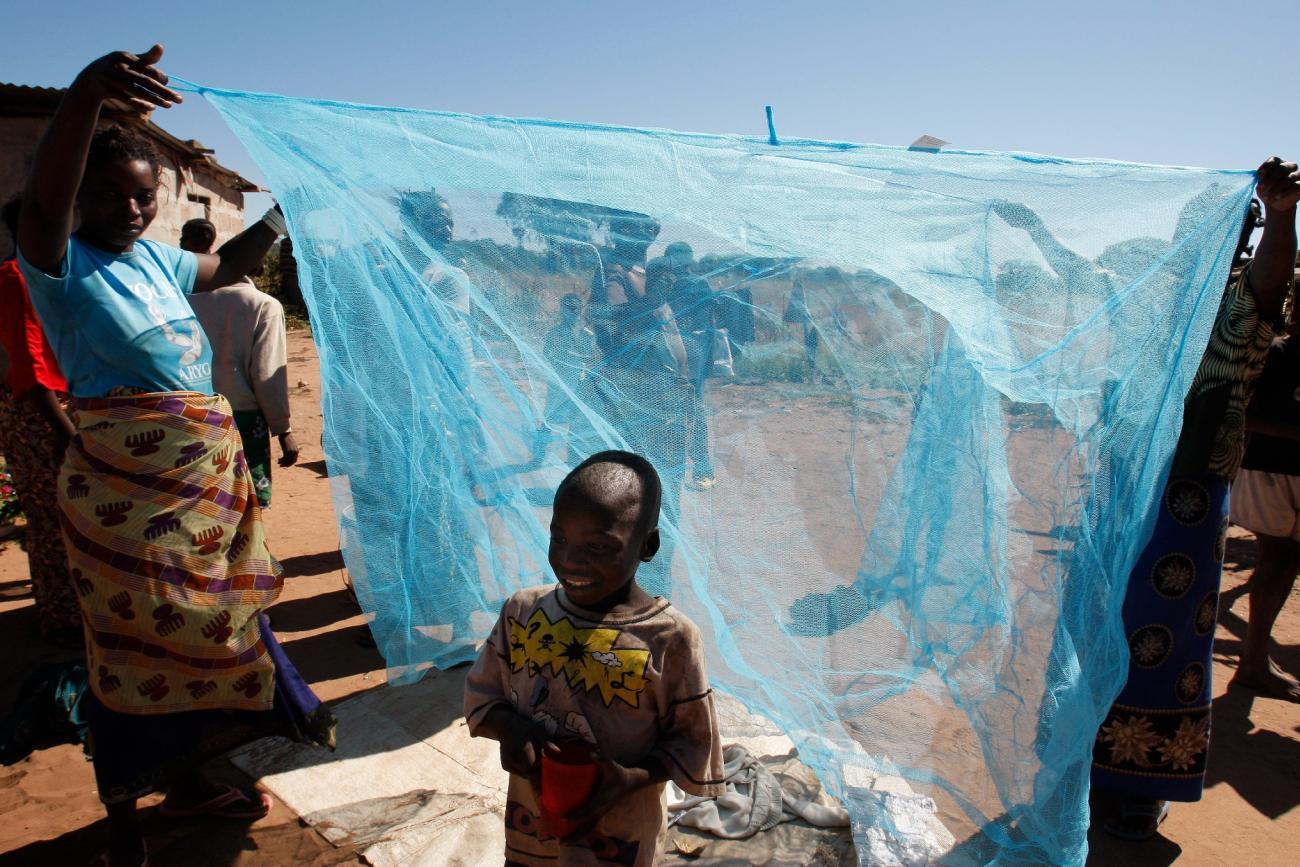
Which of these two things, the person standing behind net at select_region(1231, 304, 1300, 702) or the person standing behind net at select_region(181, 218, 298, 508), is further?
the person standing behind net at select_region(181, 218, 298, 508)

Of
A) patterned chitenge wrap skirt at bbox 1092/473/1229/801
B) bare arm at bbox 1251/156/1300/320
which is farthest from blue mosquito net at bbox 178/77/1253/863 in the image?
patterned chitenge wrap skirt at bbox 1092/473/1229/801

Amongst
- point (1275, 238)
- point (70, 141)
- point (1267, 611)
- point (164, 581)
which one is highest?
point (70, 141)

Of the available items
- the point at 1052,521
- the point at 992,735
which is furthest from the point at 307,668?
the point at 1052,521

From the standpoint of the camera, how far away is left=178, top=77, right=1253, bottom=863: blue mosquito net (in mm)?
2328

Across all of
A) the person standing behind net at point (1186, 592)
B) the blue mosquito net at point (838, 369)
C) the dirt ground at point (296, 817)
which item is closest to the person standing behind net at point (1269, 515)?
the dirt ground at point (296, 817)

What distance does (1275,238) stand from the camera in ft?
7.84

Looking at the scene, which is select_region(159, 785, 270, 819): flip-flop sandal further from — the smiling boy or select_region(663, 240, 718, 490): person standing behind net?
select_region(663, 240, 718, 490): person standing behind net

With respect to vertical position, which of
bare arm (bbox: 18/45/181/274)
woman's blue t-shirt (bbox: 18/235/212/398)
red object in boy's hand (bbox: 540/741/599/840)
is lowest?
red object in boy's hand (bbox: 540/741/599/840)

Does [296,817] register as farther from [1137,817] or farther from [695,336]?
[1137,817]

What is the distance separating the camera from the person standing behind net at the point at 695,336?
247cm

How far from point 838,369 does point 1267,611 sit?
2981 mm

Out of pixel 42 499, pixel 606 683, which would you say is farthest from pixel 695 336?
pixel 42 499

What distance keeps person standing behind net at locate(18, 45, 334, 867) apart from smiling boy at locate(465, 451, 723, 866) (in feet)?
3.42

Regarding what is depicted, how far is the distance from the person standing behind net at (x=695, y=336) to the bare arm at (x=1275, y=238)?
160 centimetres
